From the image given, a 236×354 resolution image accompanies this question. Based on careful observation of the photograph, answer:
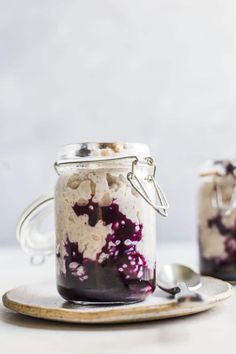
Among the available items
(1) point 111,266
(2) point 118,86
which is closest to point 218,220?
(1) point 111,266

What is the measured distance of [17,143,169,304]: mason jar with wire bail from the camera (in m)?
0.69

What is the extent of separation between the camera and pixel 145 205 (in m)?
0.72

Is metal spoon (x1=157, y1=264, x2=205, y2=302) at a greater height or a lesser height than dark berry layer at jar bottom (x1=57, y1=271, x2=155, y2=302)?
lesser

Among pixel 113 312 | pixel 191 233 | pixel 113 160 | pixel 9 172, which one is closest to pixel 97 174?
pixel 113 160

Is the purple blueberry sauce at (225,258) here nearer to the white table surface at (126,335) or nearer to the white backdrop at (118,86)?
the white table surface at (126,335)

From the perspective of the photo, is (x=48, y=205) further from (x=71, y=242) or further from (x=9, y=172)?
(x=9, y=172)

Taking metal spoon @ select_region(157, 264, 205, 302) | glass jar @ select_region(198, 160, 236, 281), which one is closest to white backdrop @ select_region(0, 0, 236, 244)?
glass jar @ select_region(198, 160, 236, 281)

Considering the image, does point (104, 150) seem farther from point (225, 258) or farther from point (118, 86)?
point (118, 86)

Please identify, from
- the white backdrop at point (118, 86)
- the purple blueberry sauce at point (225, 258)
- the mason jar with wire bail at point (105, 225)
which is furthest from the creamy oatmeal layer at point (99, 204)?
the white backdrop at point (118, 86)

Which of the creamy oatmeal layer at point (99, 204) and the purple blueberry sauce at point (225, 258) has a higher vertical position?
the creamy oatmeal layer at point (99, 204)

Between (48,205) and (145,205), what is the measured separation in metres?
0.19

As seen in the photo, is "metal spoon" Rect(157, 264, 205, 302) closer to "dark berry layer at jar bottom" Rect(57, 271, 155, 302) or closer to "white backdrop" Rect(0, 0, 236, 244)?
"dark berry layer at jar bottom" Rect(57, 271, 155, 302)

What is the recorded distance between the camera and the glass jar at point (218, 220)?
95 cm

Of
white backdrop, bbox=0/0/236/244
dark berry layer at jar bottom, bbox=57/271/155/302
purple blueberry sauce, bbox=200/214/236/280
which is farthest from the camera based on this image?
white backdrop, bbox=0/0/236/244
